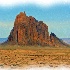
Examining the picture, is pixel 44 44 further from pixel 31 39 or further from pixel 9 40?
pixel 9 40

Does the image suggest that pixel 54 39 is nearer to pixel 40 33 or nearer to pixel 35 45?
pixel 40 33

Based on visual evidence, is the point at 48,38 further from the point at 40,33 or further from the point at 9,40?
the point at 9,40

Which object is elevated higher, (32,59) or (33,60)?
(32,59)

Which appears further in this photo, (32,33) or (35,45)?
(32,33)

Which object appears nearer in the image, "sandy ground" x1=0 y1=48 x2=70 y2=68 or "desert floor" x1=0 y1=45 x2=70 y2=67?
"sandy ground" x1=0 y1=48 x2=70 y2=68

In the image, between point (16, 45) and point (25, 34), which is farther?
point (25, 34)

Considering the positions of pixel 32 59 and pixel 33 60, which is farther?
pixel 32 59

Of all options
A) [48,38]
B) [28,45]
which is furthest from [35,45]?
[48,38]

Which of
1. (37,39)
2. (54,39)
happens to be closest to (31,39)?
(37,39)

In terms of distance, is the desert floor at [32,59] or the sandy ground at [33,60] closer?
the sandy ground at [33,60]
